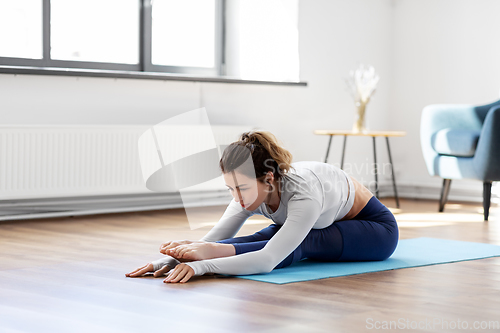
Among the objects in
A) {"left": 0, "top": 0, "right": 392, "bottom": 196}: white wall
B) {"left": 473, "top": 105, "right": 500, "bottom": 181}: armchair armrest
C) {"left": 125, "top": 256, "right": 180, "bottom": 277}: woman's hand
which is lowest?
{"left": 125, "top": 256, "right": 180, "bottom": 277}: woman's hand

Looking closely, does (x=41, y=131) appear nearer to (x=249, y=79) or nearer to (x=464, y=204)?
(x=249, y=79)

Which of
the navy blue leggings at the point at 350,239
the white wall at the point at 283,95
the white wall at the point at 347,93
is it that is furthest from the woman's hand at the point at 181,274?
the white wall at the point at 347,93

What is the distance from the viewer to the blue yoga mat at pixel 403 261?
238 cm

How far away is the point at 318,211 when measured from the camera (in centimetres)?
228

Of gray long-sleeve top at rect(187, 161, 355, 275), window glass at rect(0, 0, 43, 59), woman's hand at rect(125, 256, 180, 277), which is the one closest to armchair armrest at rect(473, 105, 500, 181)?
gray long-sleeve top at rect(187, 161, 355, 275)

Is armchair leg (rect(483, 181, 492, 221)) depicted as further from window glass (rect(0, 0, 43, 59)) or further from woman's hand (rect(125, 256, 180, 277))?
window glass (rect(0, 0, 43, 59))

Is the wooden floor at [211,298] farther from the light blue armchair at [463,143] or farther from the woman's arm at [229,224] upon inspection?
the light blue armchair at [463,143]

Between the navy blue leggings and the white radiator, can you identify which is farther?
the white radiator

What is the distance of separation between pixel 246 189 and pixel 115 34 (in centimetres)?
283

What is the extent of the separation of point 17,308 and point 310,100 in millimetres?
3833

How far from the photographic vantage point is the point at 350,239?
257 cm

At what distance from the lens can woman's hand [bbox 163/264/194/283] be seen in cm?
224

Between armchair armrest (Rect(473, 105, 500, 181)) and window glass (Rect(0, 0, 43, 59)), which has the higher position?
window glass (Rect(0, 0, 43, 59))

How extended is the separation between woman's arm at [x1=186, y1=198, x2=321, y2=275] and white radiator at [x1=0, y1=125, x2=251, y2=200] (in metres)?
2.08
